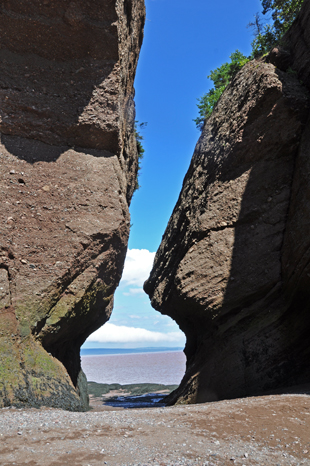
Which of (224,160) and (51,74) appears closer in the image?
(51,74)

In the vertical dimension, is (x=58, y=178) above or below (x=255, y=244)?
above

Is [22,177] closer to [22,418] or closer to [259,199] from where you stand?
[22,418]

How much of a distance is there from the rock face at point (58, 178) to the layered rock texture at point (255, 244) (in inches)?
108

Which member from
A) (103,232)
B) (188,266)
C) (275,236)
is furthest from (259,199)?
Result: (103,232)

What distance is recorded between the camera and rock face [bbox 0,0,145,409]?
280 inches

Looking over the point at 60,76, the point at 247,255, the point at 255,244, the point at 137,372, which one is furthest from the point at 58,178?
the point at 137,372

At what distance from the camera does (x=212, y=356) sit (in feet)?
30.7

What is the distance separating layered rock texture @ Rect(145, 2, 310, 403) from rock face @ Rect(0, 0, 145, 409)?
2.75m

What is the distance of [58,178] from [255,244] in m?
5.88

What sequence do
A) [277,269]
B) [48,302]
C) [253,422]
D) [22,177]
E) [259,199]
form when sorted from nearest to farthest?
1. [253,422]
2. [48,302]
3. [22,177]
4. [277,269]
5. [259,199]

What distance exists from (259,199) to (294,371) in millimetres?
4827

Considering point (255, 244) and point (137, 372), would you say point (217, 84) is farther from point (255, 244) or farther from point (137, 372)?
point (137, 372)

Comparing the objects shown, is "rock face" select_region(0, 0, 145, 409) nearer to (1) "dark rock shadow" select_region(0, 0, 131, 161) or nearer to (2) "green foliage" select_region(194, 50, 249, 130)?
(1) "dark rock shadow" select_region(0, 0, 131, 161)

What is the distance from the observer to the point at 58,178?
8484 mm
